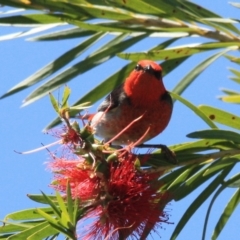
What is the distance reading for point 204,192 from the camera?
2645 mm

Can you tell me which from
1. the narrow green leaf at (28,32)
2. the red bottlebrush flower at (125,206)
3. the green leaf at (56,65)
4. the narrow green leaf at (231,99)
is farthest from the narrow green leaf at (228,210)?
the narrow green leaf at (28,32)

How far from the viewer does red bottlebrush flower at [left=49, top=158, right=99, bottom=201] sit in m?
2.24

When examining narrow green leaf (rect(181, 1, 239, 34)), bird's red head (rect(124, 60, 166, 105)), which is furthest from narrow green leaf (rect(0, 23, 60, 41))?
bird's red head (rect(124, 60, 166, 105))

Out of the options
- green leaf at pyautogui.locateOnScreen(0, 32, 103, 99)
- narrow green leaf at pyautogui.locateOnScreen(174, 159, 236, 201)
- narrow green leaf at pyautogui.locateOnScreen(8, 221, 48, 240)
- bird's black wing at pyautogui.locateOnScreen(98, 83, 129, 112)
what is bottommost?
narrow green leaf at pyautogui.locateOnScreen(174, 159, 236, 201)

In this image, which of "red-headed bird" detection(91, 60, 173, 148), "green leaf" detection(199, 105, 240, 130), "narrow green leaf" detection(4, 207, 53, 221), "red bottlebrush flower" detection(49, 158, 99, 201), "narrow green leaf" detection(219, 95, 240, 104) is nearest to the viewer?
"narrow green leaf" detection(219, 95, 240, 104)

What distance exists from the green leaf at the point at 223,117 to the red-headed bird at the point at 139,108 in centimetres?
76

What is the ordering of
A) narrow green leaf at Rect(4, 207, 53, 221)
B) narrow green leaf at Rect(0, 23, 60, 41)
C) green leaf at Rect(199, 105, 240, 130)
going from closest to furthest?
narrow green leaf at Rect(4, 207, 53, 221) → green leaf at Rect(199, 105, 240, 130) → narrow green leaf at Rect(0, 23, 60, 41)

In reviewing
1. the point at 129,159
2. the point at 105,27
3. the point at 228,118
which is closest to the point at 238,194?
the point at 228,118

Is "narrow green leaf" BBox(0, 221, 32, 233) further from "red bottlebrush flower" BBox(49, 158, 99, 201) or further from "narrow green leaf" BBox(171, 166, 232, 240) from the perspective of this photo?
"narrow green leaf" BBox(171, 166, 232, 240)

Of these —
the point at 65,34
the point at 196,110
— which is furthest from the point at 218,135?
the point at 65,34

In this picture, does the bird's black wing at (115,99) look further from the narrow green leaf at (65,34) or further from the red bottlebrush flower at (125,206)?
the red bottlebrush flower at (125,206)

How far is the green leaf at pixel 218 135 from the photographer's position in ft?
7.64

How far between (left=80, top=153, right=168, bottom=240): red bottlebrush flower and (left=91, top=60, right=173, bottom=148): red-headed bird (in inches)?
34.2

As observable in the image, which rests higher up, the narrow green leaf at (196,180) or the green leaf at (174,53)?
the green leaf at (174,53)
